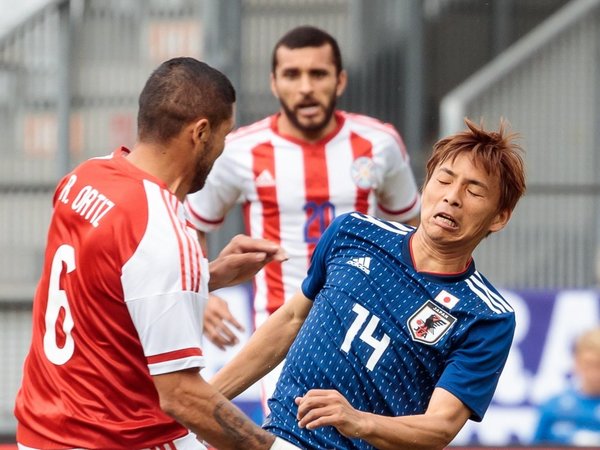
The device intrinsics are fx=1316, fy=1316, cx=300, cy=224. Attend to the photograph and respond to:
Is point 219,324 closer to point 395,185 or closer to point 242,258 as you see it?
point 395,185

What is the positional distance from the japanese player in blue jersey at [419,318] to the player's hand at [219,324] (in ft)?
4.01

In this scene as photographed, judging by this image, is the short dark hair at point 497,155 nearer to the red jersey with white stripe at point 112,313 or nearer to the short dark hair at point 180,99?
the short dark hair at point 180,99

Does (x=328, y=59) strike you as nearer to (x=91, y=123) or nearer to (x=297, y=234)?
(x=297, y=234)

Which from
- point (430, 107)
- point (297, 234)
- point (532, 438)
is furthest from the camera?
point (430, 107)

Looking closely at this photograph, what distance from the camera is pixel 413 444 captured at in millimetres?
3623

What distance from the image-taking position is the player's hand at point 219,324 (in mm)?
5184

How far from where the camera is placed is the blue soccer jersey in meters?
3.73

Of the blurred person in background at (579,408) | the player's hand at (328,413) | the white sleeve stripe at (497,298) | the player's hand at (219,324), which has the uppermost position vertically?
the white sleeve stripe at (497,298)

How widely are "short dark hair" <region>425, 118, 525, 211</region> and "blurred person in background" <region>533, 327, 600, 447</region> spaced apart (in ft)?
12.7

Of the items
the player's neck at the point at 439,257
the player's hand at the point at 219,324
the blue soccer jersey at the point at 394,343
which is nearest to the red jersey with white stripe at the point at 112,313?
the blue soccer jersey at the point at 394,343

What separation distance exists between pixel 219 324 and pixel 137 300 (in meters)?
1.90

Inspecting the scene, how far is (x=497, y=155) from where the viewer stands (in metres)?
3.87

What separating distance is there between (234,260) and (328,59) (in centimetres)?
205

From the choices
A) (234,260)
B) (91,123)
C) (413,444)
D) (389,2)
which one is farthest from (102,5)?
(413,444)
